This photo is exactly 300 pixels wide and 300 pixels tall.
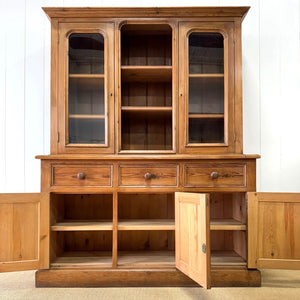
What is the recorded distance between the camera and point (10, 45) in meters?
2.39

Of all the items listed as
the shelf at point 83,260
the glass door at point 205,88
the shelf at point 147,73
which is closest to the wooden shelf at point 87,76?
the shelf at point 147,73

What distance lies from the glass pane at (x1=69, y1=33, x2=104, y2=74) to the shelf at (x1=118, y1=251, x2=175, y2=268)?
4.20 feet

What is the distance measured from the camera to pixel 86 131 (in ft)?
6.31

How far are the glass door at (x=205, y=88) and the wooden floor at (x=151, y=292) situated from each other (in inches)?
34.4

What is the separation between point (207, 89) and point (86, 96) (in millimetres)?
816

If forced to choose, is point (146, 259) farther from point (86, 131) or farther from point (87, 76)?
point (87, 76)

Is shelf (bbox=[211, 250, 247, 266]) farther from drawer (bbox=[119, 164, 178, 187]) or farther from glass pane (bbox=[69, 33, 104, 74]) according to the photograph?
glass pane (bbox=[69, 33, 104, 74])

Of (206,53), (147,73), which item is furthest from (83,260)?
(206,53)

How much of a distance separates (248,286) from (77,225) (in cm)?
116

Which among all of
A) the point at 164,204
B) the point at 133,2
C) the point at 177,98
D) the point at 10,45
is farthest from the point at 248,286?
the point at 10,45

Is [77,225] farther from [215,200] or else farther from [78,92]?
[215,200]

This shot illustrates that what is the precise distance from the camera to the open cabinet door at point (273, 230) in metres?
1.76

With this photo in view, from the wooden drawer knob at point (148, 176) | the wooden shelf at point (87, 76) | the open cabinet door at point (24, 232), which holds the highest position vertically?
the wooden shelf at point (87, 76)

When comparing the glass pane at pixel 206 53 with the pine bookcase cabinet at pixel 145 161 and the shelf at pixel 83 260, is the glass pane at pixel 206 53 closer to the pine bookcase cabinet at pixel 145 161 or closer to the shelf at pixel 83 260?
the pine bookcase cabinet at pixel 145 161
